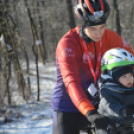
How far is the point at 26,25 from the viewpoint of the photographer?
5.21 m

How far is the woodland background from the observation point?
492cm

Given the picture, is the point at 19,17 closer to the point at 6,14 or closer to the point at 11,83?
the point at 6,14

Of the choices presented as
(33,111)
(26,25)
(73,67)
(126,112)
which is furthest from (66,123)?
(26,25)

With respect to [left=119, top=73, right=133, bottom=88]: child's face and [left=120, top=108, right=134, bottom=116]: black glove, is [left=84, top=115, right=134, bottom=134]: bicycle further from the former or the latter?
[left=119, top=73, right=133, bottom=88]: child's face

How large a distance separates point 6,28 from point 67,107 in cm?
330

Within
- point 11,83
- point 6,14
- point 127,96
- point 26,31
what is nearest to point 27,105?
point 11,83

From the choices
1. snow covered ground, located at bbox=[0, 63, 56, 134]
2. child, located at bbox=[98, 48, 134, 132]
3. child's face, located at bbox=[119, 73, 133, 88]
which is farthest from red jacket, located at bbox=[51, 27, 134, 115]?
snow covered ground, located at bbox=[0, 63, 56, 134]

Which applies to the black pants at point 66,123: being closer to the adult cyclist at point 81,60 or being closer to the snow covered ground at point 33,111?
the adult cyclist at point 81,60

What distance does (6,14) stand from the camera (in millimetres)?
4895

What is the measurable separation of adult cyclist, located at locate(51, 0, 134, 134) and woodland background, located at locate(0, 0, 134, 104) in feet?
9.40

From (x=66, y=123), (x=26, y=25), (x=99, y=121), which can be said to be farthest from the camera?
(x=26, y=25)

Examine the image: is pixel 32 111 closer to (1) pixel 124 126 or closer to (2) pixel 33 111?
(2) pixel 33 111

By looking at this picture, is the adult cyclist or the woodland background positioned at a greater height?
the woodland background

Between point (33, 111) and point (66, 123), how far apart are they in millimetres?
3351
